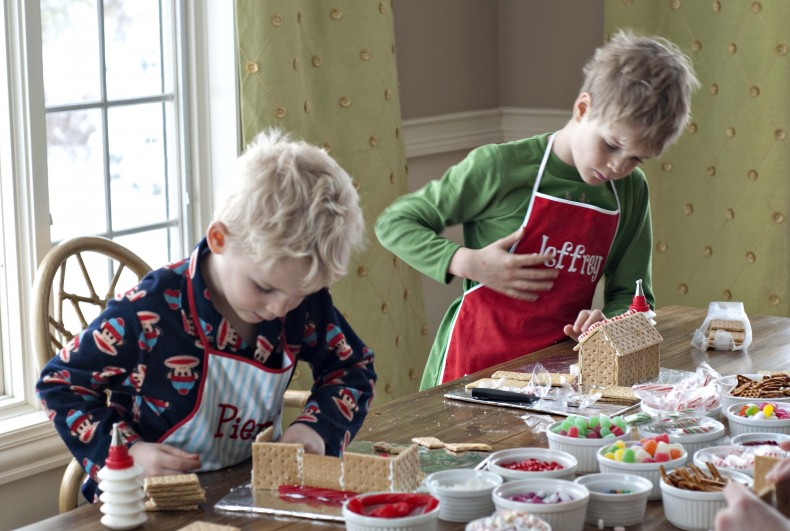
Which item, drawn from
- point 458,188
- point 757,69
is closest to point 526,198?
point 458,188

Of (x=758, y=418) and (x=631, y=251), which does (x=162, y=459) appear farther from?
(x=631, y=251)

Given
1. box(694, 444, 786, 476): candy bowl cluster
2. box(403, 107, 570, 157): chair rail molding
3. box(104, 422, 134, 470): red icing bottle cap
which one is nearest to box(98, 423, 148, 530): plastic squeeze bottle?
box(104, 422, 134, 470): red icing bottle cap

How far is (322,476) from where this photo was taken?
1.50 meters

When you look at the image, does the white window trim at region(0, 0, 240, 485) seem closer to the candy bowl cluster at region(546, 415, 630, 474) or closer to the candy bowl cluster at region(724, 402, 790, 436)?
the candy bowl cluster at region(546, 415, 630, 474)

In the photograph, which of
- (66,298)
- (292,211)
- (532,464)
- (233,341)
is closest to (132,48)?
(66,298)

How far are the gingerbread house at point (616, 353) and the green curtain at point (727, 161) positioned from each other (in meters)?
1.87

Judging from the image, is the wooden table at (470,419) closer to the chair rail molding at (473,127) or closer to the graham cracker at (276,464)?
the graham cracker at (276,464)

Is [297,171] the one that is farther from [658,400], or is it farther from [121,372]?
[658,400]

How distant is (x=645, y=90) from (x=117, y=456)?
47.9 inches

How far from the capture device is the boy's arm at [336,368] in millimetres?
1708

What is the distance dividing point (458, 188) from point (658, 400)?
714 mm

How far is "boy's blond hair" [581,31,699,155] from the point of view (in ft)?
6.79

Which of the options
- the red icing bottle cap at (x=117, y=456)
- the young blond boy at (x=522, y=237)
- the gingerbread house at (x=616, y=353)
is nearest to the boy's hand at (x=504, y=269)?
the young blond boy at (x=522, y=237)

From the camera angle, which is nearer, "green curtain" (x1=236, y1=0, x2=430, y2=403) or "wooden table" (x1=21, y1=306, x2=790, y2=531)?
"wooden table" (x1=21, y1=306, x2=790, y2=531)
